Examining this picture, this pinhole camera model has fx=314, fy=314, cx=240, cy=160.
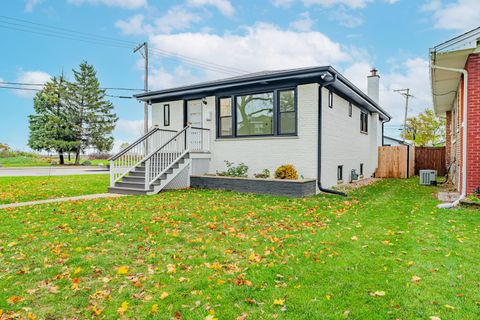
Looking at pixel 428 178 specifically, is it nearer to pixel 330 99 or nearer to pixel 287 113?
pixel 330 99

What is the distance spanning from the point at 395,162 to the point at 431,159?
3.09 metres

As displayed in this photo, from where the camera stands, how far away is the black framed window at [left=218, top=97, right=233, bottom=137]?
1143 cm

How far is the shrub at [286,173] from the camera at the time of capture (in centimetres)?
946

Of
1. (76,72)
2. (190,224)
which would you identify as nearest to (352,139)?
(190,224)

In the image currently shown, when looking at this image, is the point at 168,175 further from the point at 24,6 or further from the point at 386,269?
the point at 24,6

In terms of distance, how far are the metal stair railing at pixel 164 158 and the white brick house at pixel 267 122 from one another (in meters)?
0.12

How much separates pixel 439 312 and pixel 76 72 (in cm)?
4037

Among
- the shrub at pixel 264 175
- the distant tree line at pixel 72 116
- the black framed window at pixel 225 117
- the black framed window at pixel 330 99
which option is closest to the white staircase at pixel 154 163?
the black framed window at pixel 225 117

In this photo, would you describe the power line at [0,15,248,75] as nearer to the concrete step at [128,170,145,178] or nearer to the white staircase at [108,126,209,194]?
the white staircase at [108,126,209,194]

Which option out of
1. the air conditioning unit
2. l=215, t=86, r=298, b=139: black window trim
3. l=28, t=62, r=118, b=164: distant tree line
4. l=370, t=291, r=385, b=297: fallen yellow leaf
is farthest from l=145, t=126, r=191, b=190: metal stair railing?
l=28, t=62, r=118, b=164: distant tree line

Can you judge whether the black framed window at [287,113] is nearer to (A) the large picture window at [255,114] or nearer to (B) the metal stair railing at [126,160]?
(A) the large picture window at [255,114]

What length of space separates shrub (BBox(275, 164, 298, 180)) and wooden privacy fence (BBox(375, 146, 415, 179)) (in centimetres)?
921

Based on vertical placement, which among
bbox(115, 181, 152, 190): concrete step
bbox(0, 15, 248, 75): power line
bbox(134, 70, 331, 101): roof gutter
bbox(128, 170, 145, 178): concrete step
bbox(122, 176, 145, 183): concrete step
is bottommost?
bbox(115, 181, 152, 190): concrete step

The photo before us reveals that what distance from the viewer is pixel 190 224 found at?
576 cm
